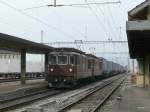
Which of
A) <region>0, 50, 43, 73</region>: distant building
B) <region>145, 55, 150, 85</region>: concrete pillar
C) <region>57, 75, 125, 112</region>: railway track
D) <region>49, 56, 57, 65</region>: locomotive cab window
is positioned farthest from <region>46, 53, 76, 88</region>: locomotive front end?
<region>0, 50, 43, 73</region>: distant building

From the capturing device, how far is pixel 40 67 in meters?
71.8

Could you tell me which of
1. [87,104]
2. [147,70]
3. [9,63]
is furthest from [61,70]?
[9,63]

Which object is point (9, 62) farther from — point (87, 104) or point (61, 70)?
point (87, 104)

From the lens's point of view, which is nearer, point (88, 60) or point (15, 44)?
point (15, 44)

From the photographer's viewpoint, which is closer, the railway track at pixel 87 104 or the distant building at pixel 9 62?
the railway track at pixel 87 104

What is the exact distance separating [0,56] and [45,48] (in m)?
26.7

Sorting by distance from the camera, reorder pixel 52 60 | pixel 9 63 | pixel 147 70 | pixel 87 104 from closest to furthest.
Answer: pixel 87 104
pixel 52 60
pixel 147 70
pixel 9 63

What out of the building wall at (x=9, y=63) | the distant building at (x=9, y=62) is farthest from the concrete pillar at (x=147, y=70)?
the building wall at (x=9, y=63)

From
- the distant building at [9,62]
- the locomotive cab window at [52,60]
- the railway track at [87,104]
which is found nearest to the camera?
the railway track at [87,104]

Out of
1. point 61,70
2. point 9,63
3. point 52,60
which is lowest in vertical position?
point 61,70

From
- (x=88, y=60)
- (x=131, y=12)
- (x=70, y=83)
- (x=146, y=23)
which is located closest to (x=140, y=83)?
(x=88, y=60)

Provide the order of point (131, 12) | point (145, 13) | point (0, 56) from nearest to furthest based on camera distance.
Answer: point (131, 12), point (145, 13), point (0, 56)

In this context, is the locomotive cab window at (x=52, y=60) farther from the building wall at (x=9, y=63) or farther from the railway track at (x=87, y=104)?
the building wall at (x=9, y=63)

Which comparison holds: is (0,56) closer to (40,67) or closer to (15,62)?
(15,62)
